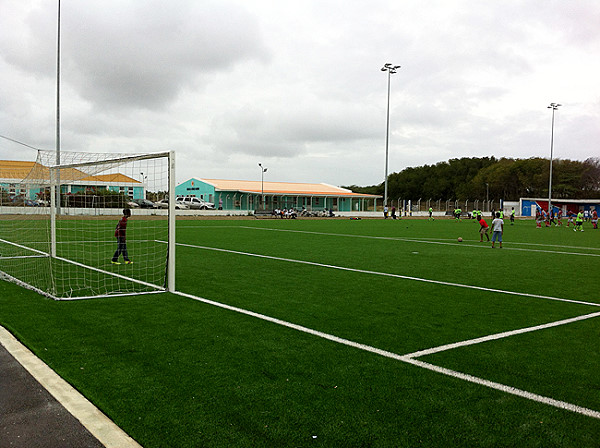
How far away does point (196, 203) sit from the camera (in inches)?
2249

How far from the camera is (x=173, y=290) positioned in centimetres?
867

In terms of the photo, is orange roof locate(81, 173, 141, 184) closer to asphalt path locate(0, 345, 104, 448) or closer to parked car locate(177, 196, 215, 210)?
asphalt path locate(0, 345, 104, 448)

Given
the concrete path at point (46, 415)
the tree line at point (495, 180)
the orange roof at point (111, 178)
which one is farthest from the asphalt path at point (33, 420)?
the tree line at point (495, 180)

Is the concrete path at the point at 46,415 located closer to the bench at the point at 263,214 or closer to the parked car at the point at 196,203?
the bench at the point at 263,214

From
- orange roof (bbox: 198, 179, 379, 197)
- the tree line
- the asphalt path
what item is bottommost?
the asphalt path

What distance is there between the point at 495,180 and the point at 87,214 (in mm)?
104047

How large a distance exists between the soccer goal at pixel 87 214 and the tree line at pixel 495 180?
3895 inches

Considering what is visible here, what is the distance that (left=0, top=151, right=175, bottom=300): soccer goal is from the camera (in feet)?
29.2

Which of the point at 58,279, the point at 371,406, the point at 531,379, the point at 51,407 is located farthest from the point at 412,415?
the point at 58,279

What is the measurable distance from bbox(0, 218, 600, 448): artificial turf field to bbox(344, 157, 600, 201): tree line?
99.6 metres

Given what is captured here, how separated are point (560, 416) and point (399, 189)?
12702 centimetres

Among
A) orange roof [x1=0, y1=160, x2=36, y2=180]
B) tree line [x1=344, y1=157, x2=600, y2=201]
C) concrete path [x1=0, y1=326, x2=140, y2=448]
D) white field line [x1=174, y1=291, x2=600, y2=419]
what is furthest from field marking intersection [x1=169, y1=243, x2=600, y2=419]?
tree line [x1=344, y1=157, x2=600, y2=201]

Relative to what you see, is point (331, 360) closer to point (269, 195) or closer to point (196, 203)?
point (196, 203)

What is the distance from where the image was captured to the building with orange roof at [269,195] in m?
62.4
